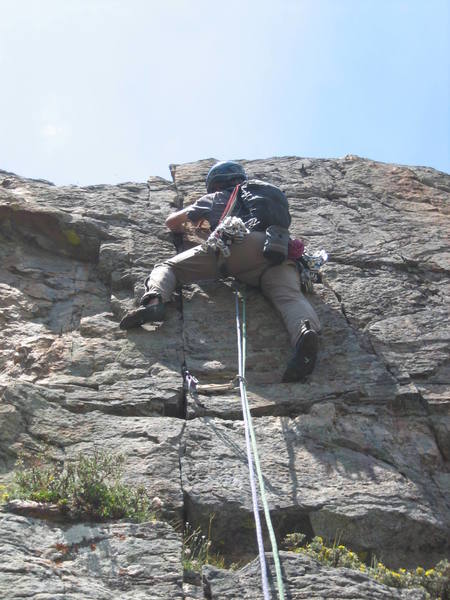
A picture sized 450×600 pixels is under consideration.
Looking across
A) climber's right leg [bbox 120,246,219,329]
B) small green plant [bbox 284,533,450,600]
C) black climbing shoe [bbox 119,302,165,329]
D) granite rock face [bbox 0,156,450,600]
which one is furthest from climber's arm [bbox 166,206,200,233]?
small green plant [bbox 284,533,450,600]

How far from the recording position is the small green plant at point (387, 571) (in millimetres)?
4965

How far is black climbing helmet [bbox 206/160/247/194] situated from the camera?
9117mm

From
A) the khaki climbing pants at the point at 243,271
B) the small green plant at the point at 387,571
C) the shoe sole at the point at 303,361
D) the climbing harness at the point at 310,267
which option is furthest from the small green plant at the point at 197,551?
the climbing harness at the point at 310,267

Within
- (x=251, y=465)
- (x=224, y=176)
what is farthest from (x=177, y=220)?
(x=251, y=465)

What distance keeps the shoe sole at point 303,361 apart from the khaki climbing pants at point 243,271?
2.31ft

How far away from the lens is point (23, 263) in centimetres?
857

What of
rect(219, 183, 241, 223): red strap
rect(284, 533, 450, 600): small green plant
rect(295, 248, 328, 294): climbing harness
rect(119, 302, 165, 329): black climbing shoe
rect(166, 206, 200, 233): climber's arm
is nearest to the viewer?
rect(284, 533, 450, 600): small green plant

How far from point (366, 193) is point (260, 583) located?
7167 millimetres

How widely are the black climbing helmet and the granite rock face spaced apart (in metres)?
0.61

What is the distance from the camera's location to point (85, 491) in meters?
5.12

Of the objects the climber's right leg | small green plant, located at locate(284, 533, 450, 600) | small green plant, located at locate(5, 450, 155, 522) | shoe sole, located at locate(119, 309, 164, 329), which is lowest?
small green plant, located at locate(284, 533, 450, 600)

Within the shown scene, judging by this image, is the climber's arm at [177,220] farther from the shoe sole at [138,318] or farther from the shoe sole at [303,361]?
the shoe sole at [303,361]

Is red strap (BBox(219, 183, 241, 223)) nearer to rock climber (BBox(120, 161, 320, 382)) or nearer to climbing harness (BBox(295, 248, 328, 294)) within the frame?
rock climber (BBox(120, 161, 320, 382))

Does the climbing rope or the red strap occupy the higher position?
the red strap
